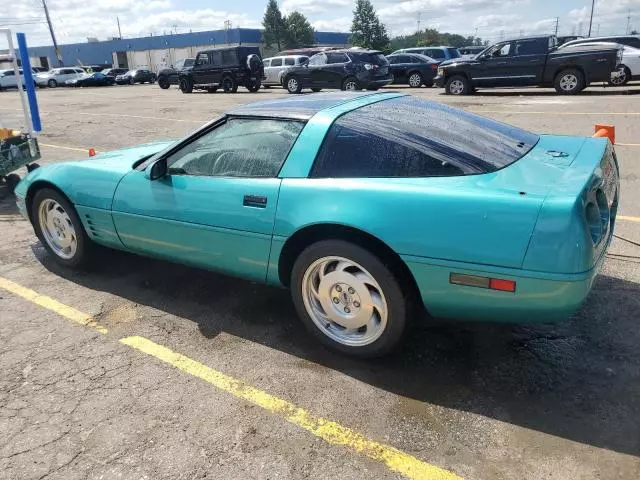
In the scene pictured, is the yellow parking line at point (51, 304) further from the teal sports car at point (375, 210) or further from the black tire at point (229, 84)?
the black tire at point (229, 84)

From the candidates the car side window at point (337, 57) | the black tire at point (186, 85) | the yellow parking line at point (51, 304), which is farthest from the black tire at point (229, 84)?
the yellow parking line at point (51, 304)

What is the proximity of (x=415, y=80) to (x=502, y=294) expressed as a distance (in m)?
20.4

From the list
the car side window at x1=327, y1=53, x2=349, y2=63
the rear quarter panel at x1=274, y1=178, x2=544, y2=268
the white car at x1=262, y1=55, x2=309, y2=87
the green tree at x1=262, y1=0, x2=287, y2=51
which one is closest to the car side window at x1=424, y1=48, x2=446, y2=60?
the car side window at x1=327, y1=53, x2=349, y2=63

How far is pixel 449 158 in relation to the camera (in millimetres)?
2732

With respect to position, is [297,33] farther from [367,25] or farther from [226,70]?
[226,70]

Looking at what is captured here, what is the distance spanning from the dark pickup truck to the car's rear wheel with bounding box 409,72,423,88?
3.98 metres

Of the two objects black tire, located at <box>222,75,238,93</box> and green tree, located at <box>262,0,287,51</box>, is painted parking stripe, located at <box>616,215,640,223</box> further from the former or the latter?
green tree, located at <box>262,0,287,51</box>

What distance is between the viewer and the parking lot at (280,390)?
2279 mm

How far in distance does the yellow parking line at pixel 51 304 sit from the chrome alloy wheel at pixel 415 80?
19.5 meters

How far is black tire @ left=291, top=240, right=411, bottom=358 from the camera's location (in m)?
2.69

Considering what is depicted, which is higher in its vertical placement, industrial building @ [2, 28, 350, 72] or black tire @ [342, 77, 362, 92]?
industrial building @ [2, 28, 350, 72]

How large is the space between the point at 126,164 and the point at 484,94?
51.7 feet

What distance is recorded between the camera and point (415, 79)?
21.5 metres

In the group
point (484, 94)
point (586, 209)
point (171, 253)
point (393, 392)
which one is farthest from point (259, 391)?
point (484, 94)
